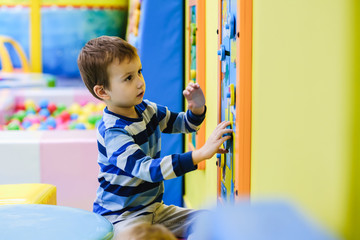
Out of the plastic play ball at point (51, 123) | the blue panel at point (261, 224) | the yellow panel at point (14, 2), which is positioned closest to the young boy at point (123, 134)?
the blue panel at point (261, 224)

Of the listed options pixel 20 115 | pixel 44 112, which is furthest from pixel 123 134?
pixel 44 112

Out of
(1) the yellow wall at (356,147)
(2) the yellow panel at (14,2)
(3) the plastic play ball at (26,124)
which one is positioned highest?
(2) the yellow panel at (14,2)

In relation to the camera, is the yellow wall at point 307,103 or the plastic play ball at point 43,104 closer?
the yellow wall at point 307,103

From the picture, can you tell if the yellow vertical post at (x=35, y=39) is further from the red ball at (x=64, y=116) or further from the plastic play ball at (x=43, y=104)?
the red ball at (x=64, y=116)

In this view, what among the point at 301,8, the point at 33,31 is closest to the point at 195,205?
the point at 301,8

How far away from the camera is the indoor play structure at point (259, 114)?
603mm

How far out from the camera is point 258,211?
0.62 metres

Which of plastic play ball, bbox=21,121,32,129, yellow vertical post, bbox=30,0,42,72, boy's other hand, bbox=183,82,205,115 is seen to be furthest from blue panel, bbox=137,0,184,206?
yellow vertical post, bbox=30,0,42,72

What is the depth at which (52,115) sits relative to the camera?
422 cm

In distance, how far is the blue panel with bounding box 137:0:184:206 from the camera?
223 centimetres

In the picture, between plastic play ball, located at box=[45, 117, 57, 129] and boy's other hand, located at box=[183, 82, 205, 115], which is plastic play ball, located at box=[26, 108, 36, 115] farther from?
boy's other hand, located at box=[183, 82, 205, 115]

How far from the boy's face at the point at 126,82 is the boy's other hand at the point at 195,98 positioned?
0.40 feet

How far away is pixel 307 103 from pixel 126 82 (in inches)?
28.3

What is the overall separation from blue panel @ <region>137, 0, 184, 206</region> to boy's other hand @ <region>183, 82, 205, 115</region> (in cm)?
80
